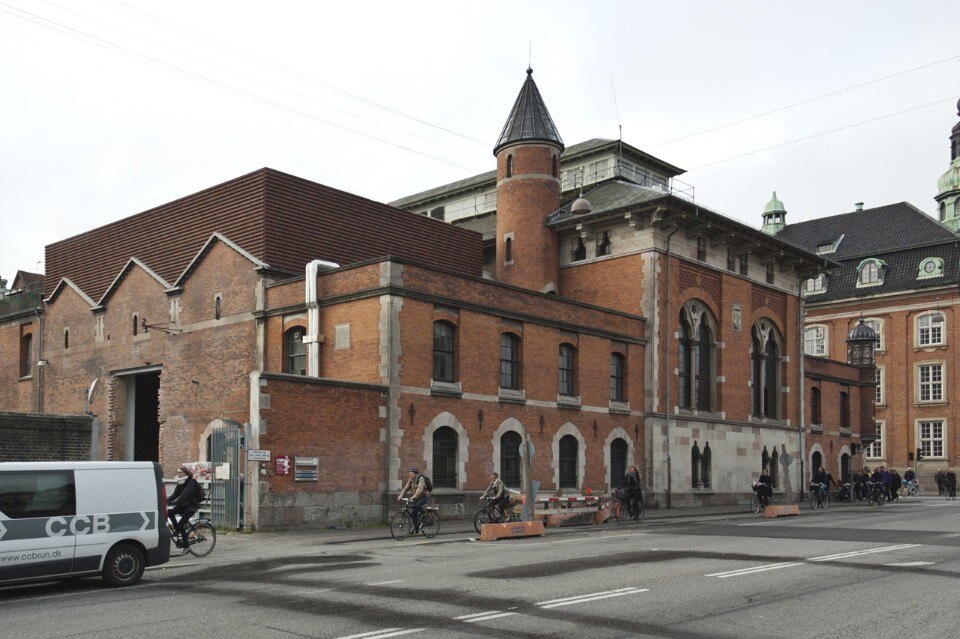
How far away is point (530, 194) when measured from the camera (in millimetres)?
39438

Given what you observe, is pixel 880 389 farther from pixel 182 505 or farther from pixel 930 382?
pixel 182 505

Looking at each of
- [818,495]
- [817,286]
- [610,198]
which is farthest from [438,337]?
[817,286]

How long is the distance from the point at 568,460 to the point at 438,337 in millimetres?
7594

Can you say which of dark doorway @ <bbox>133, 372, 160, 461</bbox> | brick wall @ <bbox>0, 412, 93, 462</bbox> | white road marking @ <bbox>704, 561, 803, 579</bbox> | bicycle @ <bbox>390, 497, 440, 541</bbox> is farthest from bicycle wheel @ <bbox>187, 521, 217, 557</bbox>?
dark doorway @ <bbox>133, 372, 160, 461</bbox>

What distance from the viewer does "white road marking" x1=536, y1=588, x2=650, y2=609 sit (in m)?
11.0

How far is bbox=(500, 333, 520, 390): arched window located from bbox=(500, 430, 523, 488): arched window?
1.65 meters

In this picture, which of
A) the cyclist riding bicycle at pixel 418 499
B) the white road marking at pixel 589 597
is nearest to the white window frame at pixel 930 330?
the cyclist riding bicycle at pixel 418 499

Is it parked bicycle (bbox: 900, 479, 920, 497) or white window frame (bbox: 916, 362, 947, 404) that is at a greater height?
white window frame (bbox: 916, 362, 947, 404)

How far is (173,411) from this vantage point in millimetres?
32812

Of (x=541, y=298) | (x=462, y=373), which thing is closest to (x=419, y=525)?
(x=462, y=373)

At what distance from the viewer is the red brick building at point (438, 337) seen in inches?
1059

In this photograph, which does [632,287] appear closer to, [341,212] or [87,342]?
[341,212]

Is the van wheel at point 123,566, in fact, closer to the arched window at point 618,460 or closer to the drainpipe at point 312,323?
the drainpipe at point 312,323

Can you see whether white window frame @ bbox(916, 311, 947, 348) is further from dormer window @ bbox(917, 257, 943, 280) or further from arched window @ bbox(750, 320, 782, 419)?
arched window @ bbox(750, 320, 782, 419)
